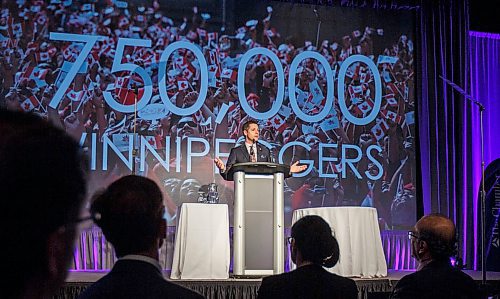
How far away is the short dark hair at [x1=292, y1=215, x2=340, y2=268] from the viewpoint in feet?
8.14

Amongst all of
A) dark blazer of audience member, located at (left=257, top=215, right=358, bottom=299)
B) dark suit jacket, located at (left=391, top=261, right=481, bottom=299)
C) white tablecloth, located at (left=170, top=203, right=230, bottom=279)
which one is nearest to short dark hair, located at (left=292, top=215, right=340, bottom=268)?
dark blazer of audience member, located at (left=257, top=215, right=358, bottom=299)

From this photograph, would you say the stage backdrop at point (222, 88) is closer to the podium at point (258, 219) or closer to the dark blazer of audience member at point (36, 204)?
the podium at point (258, 219)

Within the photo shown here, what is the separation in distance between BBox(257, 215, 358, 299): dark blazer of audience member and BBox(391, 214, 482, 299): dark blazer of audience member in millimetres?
236

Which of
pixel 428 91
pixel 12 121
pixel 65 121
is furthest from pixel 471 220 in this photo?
pixel 12 121

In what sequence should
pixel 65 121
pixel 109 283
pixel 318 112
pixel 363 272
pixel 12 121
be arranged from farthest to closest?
1. pixel 318 112
2. pixel 65 121
3. pixel 363 272
4. pixel 109 283
5. pixel 12 121

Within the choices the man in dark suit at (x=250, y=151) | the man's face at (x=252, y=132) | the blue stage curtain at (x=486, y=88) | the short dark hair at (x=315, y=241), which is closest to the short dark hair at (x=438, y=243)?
the short dark hair at (x=315, y=241)

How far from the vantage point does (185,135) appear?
23.7 ft

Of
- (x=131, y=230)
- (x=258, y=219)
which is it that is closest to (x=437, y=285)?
(x=131, y=230)

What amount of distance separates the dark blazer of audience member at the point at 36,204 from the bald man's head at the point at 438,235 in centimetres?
228

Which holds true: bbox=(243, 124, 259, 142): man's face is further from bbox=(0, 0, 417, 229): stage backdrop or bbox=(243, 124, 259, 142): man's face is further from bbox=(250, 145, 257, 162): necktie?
bbox=(0, 0, 417, 229): stage backdrop

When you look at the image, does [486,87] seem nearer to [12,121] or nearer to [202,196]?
[202,196]

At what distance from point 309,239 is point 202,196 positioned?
15.0 ft

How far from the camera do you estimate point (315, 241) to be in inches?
98.8

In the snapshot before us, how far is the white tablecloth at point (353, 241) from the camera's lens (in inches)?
215
